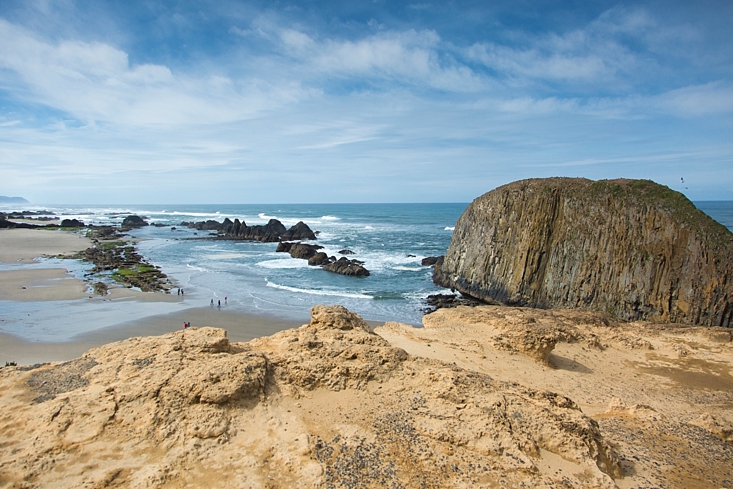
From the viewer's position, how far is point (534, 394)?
24.9 ft

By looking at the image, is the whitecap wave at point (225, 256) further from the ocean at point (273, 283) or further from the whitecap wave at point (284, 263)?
the whitecap wave at point (284, 263)

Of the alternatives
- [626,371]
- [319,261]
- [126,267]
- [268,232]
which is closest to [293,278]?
[319,261]

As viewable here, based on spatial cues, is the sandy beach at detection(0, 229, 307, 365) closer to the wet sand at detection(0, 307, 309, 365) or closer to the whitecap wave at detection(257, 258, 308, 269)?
the wet sand at detection(0, 307, 309, 365)

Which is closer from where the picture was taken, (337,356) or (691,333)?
(337,356)

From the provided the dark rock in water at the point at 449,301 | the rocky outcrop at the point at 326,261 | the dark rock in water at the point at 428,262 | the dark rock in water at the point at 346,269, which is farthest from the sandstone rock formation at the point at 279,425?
the dark rock in water at the point at 428,262

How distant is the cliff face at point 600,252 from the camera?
67.8 feet

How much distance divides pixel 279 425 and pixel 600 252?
953 inches

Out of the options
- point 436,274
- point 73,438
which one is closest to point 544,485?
point 73,438

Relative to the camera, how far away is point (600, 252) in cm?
2455

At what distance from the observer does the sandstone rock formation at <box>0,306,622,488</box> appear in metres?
5.68

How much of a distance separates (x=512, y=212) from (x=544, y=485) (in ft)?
85.6

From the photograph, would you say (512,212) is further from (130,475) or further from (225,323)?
(130,475)

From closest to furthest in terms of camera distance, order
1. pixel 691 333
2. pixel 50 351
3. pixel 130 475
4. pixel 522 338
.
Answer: pixel 130 475
pixel 522 338
pixel 691 333
pixel 50 351

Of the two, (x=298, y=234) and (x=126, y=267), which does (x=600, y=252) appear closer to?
(x=126, y=267)
